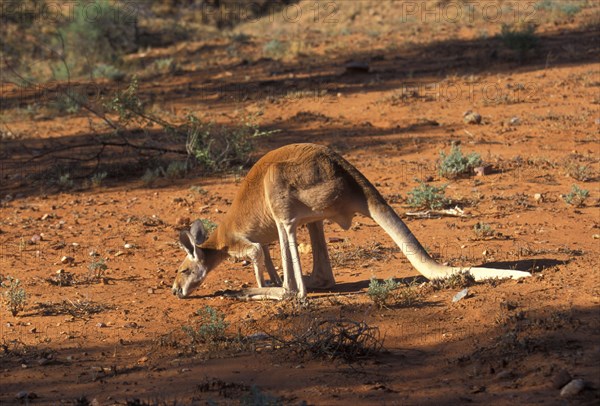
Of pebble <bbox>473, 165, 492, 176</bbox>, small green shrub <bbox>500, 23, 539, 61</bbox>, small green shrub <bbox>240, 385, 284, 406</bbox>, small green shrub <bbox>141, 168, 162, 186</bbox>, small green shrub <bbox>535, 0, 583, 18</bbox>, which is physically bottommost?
pebble <bbox>473, 165, 492, 176</bbox>

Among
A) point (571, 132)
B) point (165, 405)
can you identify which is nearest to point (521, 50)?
point (571, 132)

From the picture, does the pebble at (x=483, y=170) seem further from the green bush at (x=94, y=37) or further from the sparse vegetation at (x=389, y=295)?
the green bush at (x=94, y=37)

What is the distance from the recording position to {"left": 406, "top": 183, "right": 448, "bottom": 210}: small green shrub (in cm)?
1009

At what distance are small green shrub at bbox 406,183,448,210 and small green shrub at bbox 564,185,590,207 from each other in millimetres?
1453

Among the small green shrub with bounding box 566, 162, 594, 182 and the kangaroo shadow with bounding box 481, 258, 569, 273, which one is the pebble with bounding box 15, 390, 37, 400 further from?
the small green shrub with bounding box 566, 162, 594, 182

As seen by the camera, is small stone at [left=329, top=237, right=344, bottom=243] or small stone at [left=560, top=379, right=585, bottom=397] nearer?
small stone at [left=560, top=379, right=585, bottom=397]

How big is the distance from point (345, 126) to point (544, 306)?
8.91 meters

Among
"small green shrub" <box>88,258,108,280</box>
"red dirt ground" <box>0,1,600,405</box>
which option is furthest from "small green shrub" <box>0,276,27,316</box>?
"small green shrub" <box>88,258,108,280</box>

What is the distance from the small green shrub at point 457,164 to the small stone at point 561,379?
6.55m

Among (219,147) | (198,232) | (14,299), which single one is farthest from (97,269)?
(219,147)

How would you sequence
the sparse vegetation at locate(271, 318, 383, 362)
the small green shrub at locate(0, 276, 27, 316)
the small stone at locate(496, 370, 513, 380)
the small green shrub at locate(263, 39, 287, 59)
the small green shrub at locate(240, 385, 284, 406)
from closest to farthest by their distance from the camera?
the small green shrub at locate(240, 385, 284, 406) < the small stone at locate(496, 370, 513, 380) < the sparse vegetation at locate(271, 318, 383, 362) < the small green shrub at locate(0, 276, 27, 316) < the small green shrub at locate(263, 39, 287, 59)

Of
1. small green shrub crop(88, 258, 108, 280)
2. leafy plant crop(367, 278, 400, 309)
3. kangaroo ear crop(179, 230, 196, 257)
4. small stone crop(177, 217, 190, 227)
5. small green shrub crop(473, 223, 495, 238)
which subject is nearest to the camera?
leafy plant crop(367, 278, 400, 309)

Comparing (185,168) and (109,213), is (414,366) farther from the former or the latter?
(185,168)

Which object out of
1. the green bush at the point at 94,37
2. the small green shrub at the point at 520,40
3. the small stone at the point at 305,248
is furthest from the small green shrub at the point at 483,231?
the green bush at the point at 94,37
